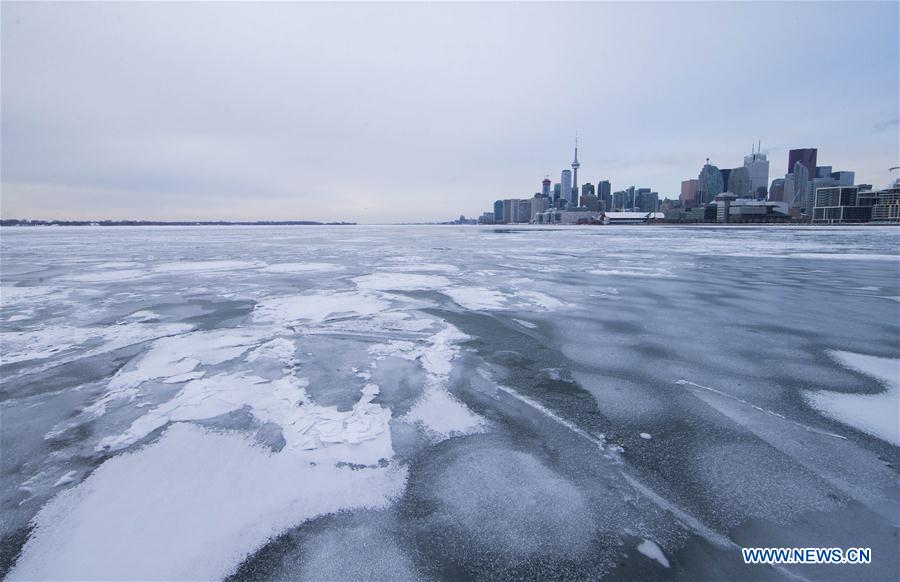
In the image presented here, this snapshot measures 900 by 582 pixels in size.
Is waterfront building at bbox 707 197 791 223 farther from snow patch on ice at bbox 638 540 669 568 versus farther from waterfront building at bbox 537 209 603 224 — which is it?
snow patch on ice at bbox 638 540 669 568

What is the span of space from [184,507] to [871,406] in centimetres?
577

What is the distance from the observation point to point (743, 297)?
9.07m

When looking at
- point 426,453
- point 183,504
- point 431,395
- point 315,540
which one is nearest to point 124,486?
point 183,504

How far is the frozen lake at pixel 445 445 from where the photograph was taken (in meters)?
2.26

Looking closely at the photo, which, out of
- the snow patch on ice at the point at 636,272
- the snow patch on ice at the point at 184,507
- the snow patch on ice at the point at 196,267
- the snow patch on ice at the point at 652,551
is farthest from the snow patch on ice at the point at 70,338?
the snow patch on ice at the point at 636,272

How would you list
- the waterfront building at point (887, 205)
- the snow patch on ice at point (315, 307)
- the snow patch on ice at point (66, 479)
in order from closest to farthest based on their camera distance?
the snow patch on ice at point (66, 479)
the snow patch on ice at point (315, 307)
the waterfront building at point (887, 205)

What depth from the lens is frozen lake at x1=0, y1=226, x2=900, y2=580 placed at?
226cm

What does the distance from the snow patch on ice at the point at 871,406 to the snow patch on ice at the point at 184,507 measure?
12.8ft

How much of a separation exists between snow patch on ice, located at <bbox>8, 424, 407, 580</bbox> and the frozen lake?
0.05 feet

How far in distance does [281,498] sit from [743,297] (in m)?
10.1

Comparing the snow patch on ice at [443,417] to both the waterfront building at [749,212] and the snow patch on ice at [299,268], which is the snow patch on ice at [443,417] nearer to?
the snow patch on ice at [299,268]

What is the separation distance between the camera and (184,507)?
2592mm

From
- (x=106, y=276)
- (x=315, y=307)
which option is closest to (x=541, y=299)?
(x=315, y=307)

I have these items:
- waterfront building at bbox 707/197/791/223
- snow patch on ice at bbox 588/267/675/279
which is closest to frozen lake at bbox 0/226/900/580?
Result: snow patch on ice at bbox 588/267/675/279
